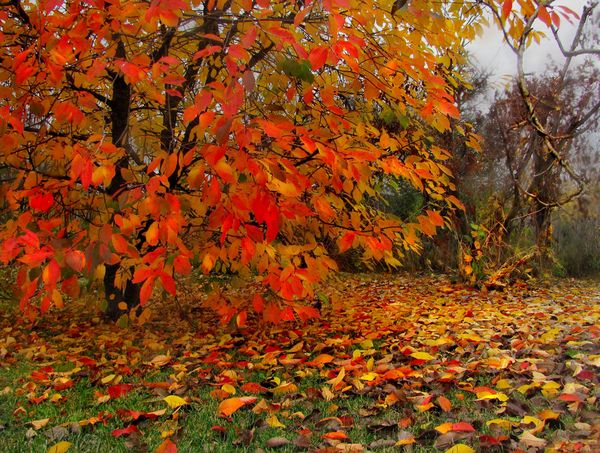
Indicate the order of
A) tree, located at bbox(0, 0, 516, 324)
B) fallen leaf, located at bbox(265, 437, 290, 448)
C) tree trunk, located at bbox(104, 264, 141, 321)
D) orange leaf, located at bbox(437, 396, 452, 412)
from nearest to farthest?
fallen leaf, located at bbox(265, 437, 290, 448)
tree, located at bbox(0, 0, 516, 324)
orange leaf, located at bbox(437, 396, 452, 412)
tree trunk, located at bbox(104, 264, 141, 321)

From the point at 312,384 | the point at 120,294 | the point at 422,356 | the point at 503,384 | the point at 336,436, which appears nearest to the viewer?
the point at 336,436

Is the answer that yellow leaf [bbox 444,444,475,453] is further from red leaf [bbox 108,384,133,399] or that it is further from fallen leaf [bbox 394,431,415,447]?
red leaf [bbox 108,384,133,399]

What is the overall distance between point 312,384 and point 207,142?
1783mm

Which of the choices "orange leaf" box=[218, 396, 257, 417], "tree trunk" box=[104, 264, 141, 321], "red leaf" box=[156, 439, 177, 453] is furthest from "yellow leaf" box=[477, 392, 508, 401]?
"tree trunk" box=[104, 264, 141, 321]

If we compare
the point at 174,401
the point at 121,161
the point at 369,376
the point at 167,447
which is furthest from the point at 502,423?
the point at 121,161

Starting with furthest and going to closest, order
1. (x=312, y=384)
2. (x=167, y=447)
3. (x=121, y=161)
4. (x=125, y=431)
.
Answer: (x=121, y=161), (x=312, y=384), (x=125, y=431), (x=167, y=447)

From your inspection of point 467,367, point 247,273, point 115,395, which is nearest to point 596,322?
point 467,367

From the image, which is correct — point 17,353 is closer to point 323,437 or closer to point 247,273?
point 247,273

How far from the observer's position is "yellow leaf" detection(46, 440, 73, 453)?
2.16m

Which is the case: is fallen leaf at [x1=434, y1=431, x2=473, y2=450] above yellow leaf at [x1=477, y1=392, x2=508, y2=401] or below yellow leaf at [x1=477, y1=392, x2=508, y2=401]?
below

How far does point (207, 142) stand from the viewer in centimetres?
367

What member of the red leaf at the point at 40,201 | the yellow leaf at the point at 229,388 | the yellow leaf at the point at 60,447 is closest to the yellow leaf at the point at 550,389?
the yellow leaf at the point at 229,388

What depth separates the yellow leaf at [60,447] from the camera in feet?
7.10

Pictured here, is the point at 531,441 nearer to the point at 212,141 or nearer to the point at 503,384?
the point at 503,384
